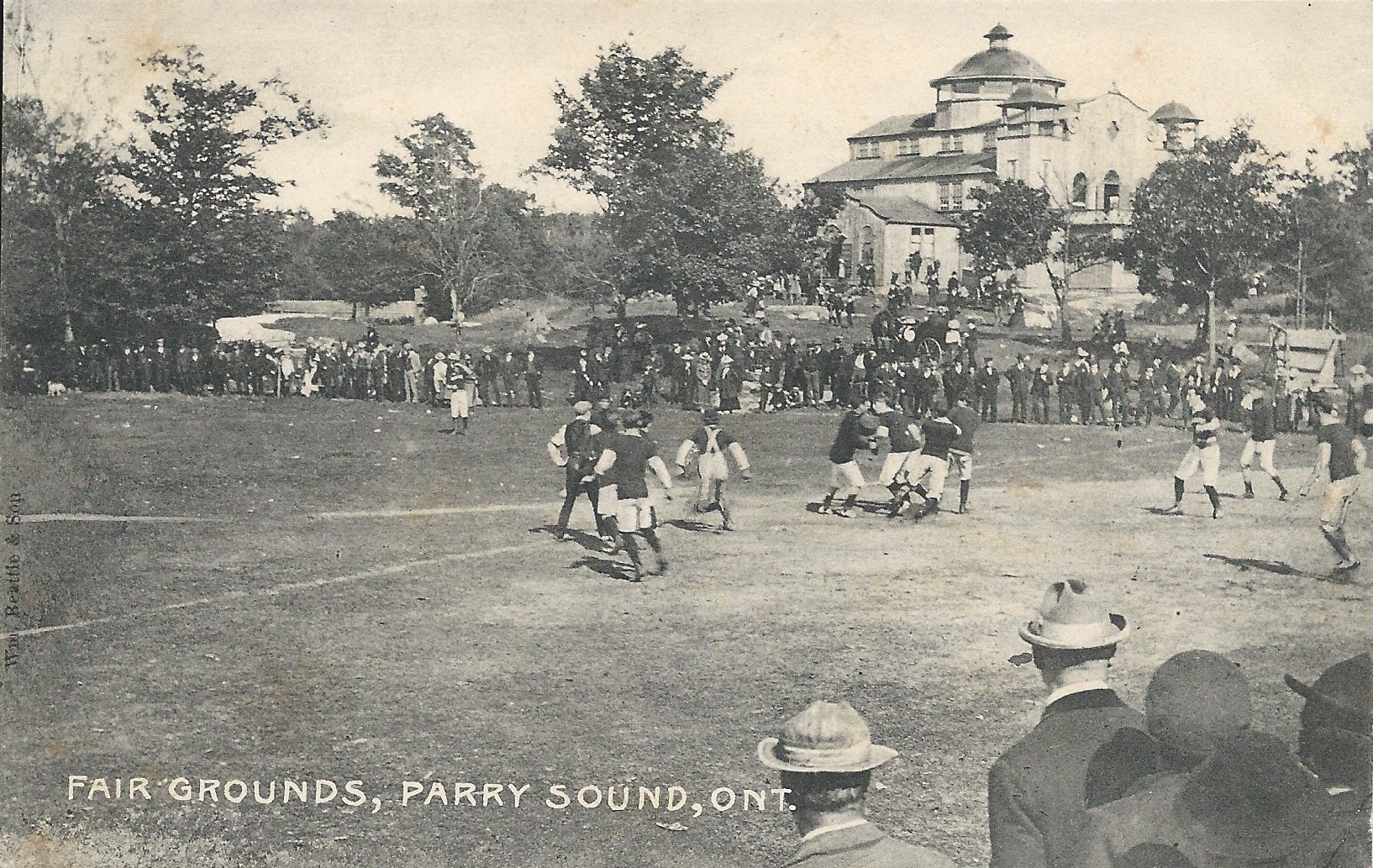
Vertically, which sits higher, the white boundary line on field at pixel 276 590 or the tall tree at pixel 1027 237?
the tall tree at pixel 1027 237

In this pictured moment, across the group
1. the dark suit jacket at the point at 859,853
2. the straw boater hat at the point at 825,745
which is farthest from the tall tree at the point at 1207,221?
the dark suit jacket at the point at 859,853

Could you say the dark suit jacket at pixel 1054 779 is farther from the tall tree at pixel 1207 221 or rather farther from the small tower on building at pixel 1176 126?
the small tower on building at pixel 1176 126

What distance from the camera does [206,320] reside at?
26.1ft

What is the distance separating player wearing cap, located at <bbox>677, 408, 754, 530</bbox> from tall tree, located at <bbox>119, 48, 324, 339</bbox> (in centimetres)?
320

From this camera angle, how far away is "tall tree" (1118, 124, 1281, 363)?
24.0ft

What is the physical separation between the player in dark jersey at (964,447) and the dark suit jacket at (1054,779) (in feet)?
14.0

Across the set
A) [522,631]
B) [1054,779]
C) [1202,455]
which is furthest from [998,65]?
[1054,779]

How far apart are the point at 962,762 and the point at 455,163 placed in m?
5.02

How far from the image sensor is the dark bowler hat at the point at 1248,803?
282cm

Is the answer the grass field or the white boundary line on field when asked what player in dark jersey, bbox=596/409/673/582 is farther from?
the white boundary line on field

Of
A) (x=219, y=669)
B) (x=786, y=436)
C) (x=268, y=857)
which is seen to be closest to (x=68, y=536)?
(x=219, y=669)

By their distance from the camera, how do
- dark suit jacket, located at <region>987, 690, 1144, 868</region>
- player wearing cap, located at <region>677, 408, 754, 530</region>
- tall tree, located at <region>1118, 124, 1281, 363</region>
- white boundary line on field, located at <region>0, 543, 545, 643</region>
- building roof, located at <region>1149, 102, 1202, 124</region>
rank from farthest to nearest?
player wearing cap, located at <region>677, 408, 754, 530</region> < tall tree, located at <region>1118, 124, 1281, 363</region> < building roof, located at <region>1149, 102, 1202, 124</region> < white boundary line on field, located at <region>0, 543, 545, 643</region> < dark suit jacket, located at <region>987, 690, 1144, 868</region>

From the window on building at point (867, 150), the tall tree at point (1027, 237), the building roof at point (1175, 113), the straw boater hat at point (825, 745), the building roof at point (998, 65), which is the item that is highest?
the building roof at point (998, 65)

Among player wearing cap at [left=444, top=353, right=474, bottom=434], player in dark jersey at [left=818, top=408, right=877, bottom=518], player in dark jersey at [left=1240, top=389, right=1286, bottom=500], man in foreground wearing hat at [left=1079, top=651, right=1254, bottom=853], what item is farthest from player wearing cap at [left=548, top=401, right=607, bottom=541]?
man in foreground wearing hat at [left=1079, top=651, right=1254, bottom=853]
